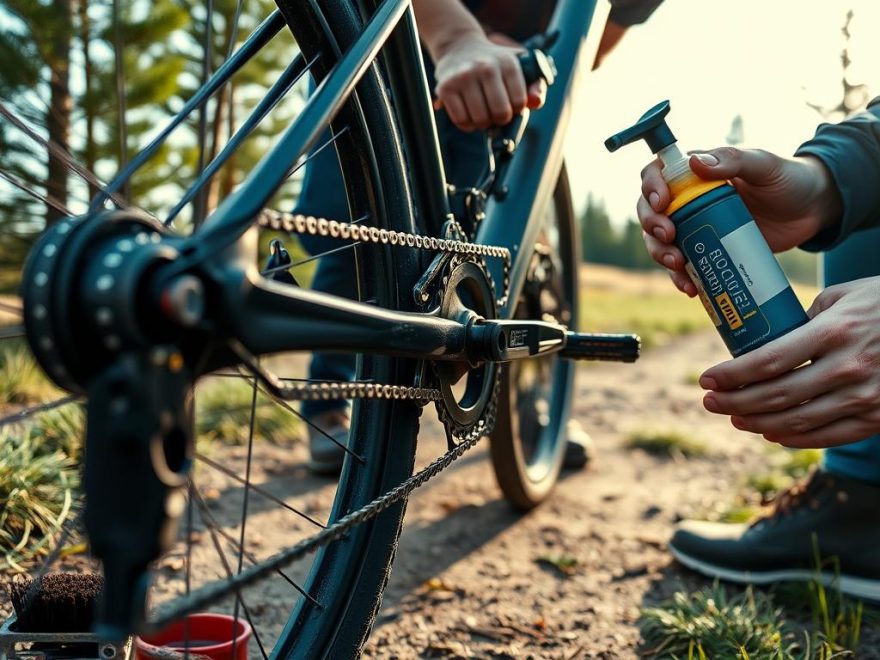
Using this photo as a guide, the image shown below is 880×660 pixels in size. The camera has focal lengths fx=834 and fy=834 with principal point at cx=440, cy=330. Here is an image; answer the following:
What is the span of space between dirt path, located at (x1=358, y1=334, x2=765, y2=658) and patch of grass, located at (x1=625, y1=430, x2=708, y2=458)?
57 millimetres

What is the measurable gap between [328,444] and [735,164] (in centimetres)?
155

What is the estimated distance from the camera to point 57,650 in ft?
3.65

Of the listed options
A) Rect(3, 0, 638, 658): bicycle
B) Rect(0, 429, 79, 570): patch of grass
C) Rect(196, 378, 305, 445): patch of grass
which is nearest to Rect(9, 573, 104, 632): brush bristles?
Rect(3, 0, 638, 658): bicycle

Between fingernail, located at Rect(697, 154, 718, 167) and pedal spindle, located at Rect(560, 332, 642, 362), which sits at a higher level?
fingernail, located at Rect(697, 154, 718, 167)

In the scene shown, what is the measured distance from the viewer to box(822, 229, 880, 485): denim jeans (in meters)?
1.67

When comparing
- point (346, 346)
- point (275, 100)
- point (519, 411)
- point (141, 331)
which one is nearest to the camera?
point (141, 331)

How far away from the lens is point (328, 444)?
2.45 metres

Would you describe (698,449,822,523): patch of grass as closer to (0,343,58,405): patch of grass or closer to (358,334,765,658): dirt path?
(358,334,765,658): dirt path

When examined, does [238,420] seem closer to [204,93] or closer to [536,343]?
[536,343]

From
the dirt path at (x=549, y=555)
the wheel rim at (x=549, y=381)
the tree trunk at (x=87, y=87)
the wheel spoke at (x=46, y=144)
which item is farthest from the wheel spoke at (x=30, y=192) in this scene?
the tree trunk at (x=87, y=87)

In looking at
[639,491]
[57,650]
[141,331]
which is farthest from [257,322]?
[639,491]

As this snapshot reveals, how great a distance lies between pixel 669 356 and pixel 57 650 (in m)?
6.38

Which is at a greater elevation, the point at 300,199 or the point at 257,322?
the point at 300,199

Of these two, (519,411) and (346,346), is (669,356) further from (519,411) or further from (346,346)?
(346,346)
